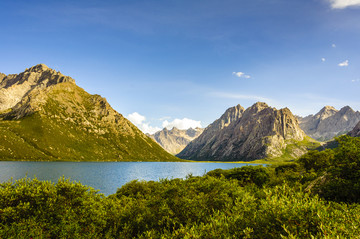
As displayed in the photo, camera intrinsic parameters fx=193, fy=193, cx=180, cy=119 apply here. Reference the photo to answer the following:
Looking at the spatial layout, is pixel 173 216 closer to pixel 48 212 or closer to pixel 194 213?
pixel 194 213

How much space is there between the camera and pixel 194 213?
1586 cm

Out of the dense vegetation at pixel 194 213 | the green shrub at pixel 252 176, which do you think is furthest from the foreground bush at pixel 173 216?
the green shrub at pixel 252 176

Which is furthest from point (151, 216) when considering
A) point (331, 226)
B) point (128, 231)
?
point (331, 226)

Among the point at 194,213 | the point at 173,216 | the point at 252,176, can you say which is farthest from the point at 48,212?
the point at 252,176

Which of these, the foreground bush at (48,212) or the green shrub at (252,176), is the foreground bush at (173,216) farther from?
the green shrub at (252,176)

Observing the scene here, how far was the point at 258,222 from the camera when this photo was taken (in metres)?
9.56

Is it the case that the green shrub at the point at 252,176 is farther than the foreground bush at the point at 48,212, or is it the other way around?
the green shrub at the point at 252,176

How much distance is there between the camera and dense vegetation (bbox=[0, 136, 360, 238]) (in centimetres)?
876

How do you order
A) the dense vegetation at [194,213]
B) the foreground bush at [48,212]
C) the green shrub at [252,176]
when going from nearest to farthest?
Answer: the dense vegetation at [194,213] → the foreground bush at [48,212] → the green shrub at [252,176]

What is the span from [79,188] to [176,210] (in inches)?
342

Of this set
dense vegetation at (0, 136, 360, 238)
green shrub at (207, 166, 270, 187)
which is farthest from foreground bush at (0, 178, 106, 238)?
green shrub at (207, 166, 270, 187)

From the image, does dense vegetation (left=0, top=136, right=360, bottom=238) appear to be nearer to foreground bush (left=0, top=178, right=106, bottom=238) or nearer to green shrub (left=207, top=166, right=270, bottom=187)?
foreground bush (left=0, top=178, right=106, bottom=238)

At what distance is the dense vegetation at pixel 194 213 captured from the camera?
8.76 metres

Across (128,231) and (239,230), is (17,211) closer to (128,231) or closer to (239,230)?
(128,231)
